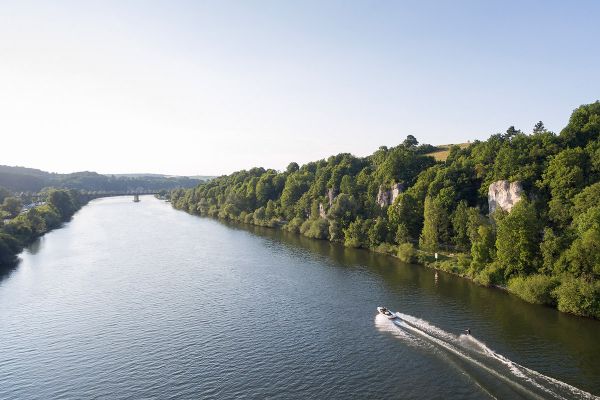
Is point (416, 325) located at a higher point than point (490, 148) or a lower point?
lower

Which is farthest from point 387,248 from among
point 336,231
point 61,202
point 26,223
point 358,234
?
point 61,202

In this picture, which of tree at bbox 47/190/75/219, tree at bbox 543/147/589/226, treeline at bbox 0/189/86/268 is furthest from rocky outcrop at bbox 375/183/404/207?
tree at bbox 47/190/75/219

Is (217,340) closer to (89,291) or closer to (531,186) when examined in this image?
(89,291)

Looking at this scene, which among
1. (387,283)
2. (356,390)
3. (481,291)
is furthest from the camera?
(387,283)

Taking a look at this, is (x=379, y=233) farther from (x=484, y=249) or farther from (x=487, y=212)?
(x=484, y=249)

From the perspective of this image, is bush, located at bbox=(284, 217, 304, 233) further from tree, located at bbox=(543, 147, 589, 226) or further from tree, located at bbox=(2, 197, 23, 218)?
tree, located at bbox=(2, 197, 23, 218)

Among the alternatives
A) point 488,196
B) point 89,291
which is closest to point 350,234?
point 488,196
